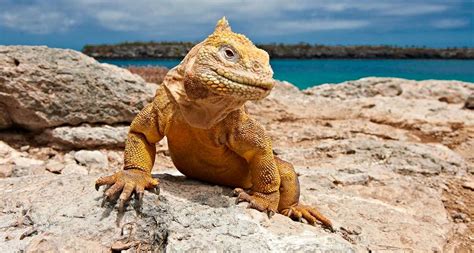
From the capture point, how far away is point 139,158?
3.12 m

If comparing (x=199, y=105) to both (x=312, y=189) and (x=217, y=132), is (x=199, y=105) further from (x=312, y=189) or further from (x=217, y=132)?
(x=312, y=189)

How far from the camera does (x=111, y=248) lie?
8.79ft

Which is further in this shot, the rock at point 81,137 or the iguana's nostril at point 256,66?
the rock at point 81,137

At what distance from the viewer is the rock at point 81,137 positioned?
20.4ft

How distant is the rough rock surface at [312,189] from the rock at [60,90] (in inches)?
9.1

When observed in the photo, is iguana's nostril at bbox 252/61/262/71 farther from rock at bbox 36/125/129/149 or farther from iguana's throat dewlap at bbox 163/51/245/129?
rock at bbox 36/125/129/149

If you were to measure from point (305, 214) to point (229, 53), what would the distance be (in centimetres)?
154

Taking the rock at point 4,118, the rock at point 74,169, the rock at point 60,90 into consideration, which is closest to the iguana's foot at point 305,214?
the rock at point 74,169

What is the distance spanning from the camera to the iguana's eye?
2584 millimetres

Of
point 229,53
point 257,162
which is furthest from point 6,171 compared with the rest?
point 229,53

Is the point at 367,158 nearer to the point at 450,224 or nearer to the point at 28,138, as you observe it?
the point at 450,224

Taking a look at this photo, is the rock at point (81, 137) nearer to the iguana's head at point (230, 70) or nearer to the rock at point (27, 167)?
the rock at point (27, 167)

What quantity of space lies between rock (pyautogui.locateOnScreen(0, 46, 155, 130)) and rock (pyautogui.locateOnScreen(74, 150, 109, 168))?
49 centimetres

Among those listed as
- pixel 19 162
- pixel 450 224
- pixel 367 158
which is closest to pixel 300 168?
pixel 367 158
